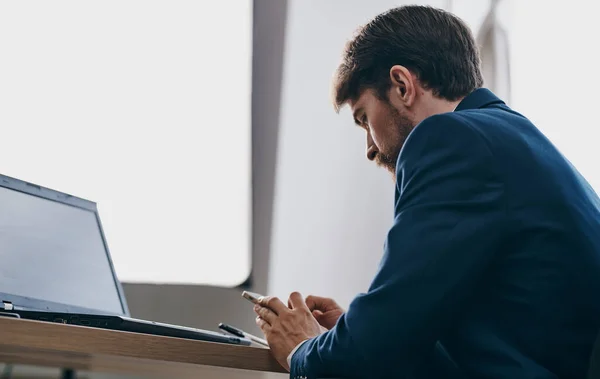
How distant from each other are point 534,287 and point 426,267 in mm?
162

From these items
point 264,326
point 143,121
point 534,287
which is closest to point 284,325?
point 264,326

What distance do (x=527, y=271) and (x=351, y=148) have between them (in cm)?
147

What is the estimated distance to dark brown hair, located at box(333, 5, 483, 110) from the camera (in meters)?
1.44

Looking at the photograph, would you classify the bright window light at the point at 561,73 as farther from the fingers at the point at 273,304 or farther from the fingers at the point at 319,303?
the fingers at the point at 273,304

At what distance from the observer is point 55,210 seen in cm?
174

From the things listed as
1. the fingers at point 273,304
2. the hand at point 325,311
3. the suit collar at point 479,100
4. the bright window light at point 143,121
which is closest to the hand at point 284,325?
the fingers at point 273,304

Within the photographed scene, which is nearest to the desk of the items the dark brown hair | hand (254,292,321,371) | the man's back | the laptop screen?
hand (254,292,321,371)

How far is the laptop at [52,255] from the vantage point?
1.54m

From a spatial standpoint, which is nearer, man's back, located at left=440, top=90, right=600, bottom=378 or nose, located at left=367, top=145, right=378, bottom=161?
man's back, located at left=440, top=90, right=600, bottom=378

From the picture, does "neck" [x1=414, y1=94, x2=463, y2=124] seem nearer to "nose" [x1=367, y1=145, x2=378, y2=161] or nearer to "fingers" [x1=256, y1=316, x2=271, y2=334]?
"nose" [x1=367, y1=145, x2=378, y2=161]

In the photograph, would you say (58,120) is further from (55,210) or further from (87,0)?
(55,210)

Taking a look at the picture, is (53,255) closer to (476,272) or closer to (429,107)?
(429,107)

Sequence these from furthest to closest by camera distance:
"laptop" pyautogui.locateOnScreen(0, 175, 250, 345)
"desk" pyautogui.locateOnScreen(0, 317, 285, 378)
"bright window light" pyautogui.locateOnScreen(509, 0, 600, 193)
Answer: "bright window light" pyautogui.locateOnScreen(509, 0, 600, 193)
"laptop" pyautogui.locateOnScreen(0, 175, 250, 345)
"desk" pyautogui.locateOnScreen(0, 317, 285, 378)

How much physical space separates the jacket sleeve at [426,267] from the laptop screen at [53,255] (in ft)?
2.41
